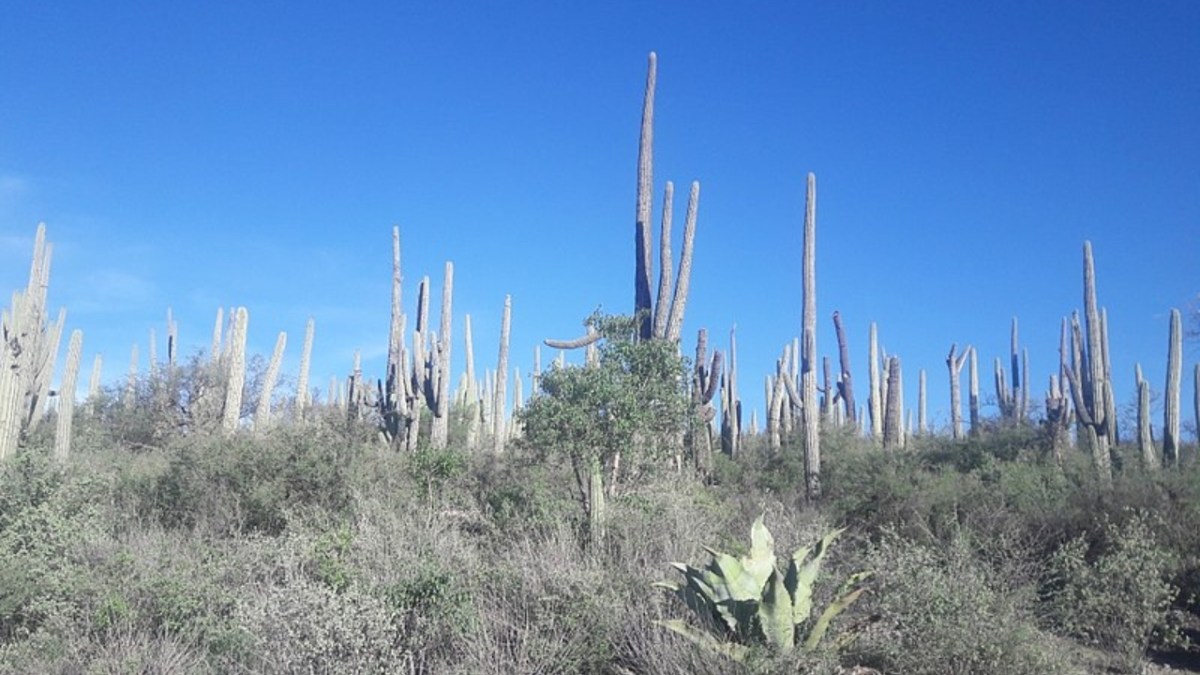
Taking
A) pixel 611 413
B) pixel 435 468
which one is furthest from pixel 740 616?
pixel 435 468

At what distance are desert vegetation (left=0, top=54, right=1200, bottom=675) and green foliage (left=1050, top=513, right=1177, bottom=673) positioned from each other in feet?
0.10

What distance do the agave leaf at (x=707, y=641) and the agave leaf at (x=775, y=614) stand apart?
0.75 feet

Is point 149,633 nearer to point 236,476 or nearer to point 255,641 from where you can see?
point 255,641

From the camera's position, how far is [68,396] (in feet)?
65.3

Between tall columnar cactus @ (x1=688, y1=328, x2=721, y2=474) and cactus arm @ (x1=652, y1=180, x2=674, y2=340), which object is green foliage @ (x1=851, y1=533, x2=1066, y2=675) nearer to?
tall columnar cactus @ (x1=688, y1=328, x2=721, y2=474)

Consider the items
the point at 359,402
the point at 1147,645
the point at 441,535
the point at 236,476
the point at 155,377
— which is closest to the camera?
the point at 1147,645

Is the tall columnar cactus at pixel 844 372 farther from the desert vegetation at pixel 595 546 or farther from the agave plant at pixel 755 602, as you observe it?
the agave plant at pixel 755 602

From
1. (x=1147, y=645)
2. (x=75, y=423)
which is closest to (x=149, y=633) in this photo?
(x=1147, y=645)

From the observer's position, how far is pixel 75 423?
25.7 metres

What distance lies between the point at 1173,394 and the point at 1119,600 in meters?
15.1

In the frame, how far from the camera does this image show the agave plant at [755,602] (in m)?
7.49

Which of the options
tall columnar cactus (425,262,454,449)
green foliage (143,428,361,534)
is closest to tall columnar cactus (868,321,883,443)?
tall columnar cactus (425,262,454,449)

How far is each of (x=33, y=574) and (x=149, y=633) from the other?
5.32ft

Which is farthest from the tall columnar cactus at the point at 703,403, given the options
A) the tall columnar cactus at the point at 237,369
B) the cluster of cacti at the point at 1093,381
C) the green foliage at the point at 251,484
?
the tall columnar cactus at the point at 237,369
